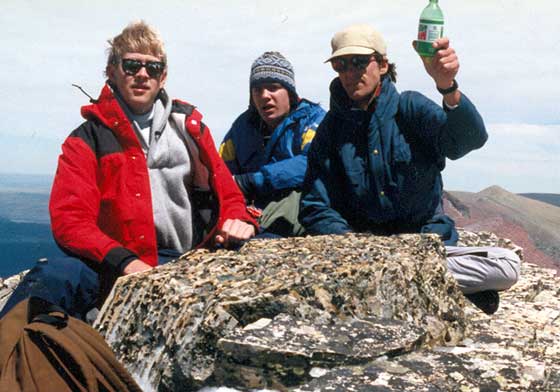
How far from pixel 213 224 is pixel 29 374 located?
2793mm

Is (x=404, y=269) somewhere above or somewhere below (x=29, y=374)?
above

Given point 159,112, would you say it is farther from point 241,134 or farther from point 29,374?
point 29,374

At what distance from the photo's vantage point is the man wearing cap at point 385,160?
647 cm

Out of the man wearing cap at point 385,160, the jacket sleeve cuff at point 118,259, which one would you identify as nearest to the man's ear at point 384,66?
the man wearing cap at point 385,160

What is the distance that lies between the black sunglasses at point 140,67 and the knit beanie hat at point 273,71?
6.46 feet

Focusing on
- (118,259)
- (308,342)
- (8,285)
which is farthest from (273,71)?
(8,285)

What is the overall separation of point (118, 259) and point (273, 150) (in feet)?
9.75

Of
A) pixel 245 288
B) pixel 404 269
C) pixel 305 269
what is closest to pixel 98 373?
pixel 245 288

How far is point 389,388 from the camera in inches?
152

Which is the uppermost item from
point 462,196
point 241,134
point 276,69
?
point 276,69

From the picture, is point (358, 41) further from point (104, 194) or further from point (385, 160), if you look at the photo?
point (104, 194)

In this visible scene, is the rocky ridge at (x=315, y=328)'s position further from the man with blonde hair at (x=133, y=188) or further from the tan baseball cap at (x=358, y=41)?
the tan baseball cap at (x=358, y=41)

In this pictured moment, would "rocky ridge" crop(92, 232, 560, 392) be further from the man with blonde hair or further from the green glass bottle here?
the green glass bottle

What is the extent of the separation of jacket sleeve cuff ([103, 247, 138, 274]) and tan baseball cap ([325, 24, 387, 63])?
284 cm
